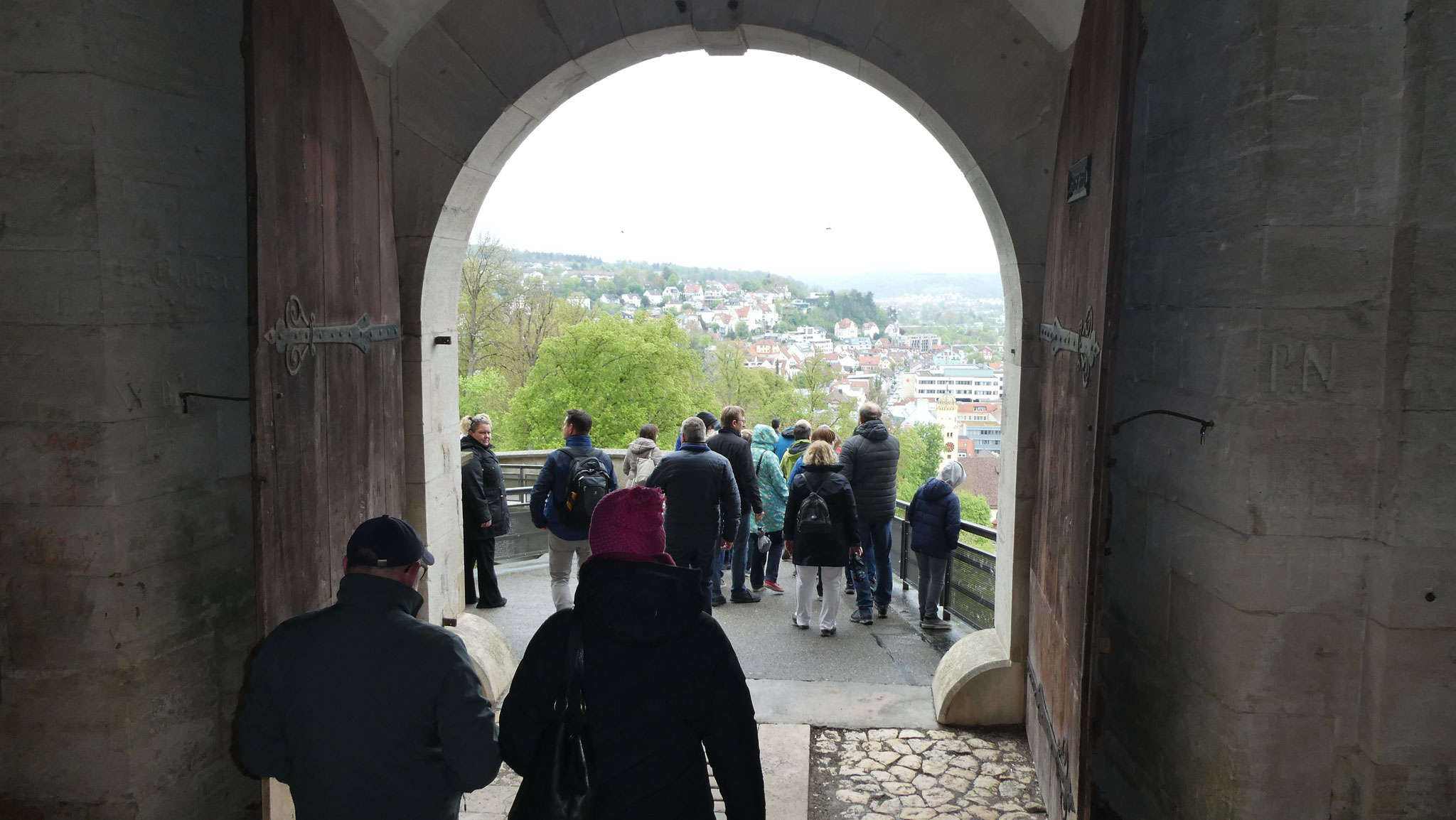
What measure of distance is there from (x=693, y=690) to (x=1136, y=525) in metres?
1.96

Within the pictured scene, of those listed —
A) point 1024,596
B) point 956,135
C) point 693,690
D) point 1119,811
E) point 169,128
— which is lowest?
point 1119,811

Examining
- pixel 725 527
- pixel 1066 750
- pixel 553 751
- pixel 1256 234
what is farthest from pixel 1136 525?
pixel 725 527

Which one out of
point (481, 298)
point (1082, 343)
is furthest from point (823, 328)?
point (1082, 343)

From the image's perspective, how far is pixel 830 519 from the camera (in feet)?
21.0

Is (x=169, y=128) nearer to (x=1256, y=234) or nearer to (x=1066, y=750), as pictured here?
(x=1256, y=234)

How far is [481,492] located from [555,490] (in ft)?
2.58

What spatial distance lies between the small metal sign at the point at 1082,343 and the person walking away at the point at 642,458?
3073 mm

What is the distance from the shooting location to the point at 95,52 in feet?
10.6

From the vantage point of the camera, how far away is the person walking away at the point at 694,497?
19.6 feet

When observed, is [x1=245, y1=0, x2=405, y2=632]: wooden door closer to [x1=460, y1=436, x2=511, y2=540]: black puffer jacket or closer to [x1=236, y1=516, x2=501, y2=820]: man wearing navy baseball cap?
[x1=236, y1=516, x2=501, y2=820]: man wearing navy baseball cap

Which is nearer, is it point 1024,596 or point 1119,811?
point 1119,811

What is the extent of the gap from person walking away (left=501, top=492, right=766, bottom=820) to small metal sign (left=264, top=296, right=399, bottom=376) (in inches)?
62.6

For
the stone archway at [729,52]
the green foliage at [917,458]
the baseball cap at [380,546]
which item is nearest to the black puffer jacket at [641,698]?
the baseball cap at [380,546]

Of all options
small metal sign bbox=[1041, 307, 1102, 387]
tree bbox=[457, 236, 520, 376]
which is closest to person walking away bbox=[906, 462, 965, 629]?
small metal sign bbox=[1041, 307, 1102, 387]
